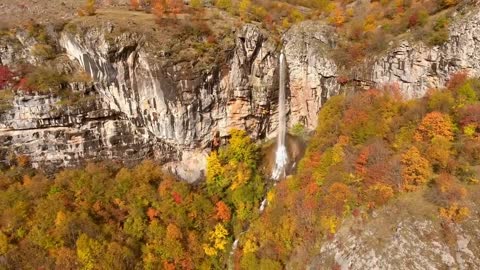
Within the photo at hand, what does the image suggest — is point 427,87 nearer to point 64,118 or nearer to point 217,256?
point 217,256

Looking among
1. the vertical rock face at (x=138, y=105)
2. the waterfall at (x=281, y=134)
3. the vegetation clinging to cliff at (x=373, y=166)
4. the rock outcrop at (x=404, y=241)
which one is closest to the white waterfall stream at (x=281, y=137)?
the waterfall at (x=281, y=134)

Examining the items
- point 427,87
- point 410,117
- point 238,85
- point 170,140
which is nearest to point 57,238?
point 170,140

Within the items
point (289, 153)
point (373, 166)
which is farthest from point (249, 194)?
point (373, 166)

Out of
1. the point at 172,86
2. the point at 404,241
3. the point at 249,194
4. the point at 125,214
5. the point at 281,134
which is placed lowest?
the point at 125,214

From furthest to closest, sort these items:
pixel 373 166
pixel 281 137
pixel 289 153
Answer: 1. pixel 281 137
2. pixel 289 153
3. pixel 373 166

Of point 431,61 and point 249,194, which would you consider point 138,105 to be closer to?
point 249,194

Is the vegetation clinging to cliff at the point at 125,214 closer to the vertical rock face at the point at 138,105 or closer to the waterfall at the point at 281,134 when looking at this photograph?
the vertical rock face at the point at 138,105
